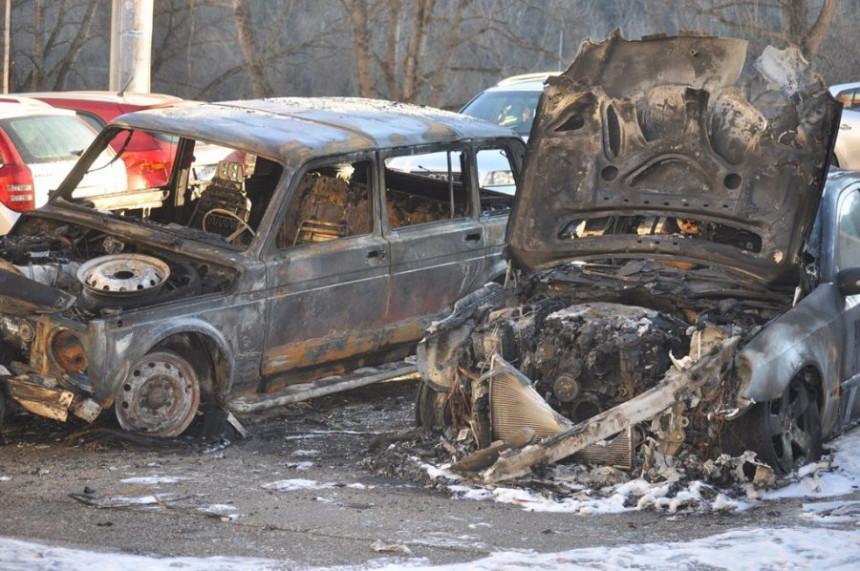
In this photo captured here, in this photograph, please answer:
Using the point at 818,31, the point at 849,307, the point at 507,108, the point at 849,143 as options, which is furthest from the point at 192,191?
the point at 818,31

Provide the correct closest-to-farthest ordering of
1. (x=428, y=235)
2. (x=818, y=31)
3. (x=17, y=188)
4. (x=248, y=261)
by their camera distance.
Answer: (x=248, y=261)
(x=428, y=235)
(x=17, y=188)
(x=818, y=31)

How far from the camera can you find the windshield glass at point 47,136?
13938 mm

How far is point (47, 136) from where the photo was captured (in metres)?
14.3

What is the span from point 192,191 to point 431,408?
2900mm

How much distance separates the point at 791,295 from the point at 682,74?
1.34m

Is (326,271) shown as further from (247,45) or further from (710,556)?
(247,45)

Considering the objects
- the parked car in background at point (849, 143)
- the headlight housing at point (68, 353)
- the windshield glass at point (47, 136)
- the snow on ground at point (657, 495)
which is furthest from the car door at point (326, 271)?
the parked car in background at point (849, 143)

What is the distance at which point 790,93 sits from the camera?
298 inches

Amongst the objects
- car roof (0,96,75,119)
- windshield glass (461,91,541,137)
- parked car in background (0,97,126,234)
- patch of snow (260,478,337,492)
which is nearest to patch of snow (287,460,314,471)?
patch of snow (260,478,337,492)

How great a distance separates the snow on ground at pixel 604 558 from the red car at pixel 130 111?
4.97 meters

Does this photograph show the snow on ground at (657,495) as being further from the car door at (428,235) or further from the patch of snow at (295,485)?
the car door at (428,235)

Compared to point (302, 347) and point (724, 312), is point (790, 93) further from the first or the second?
point (302, 347)

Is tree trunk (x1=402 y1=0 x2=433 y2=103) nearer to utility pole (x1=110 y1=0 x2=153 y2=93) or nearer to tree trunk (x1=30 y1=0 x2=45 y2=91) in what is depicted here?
utility pole (x1=110 y1=0 x2=153 y2=93)

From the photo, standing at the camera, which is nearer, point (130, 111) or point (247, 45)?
point (130, 111)
